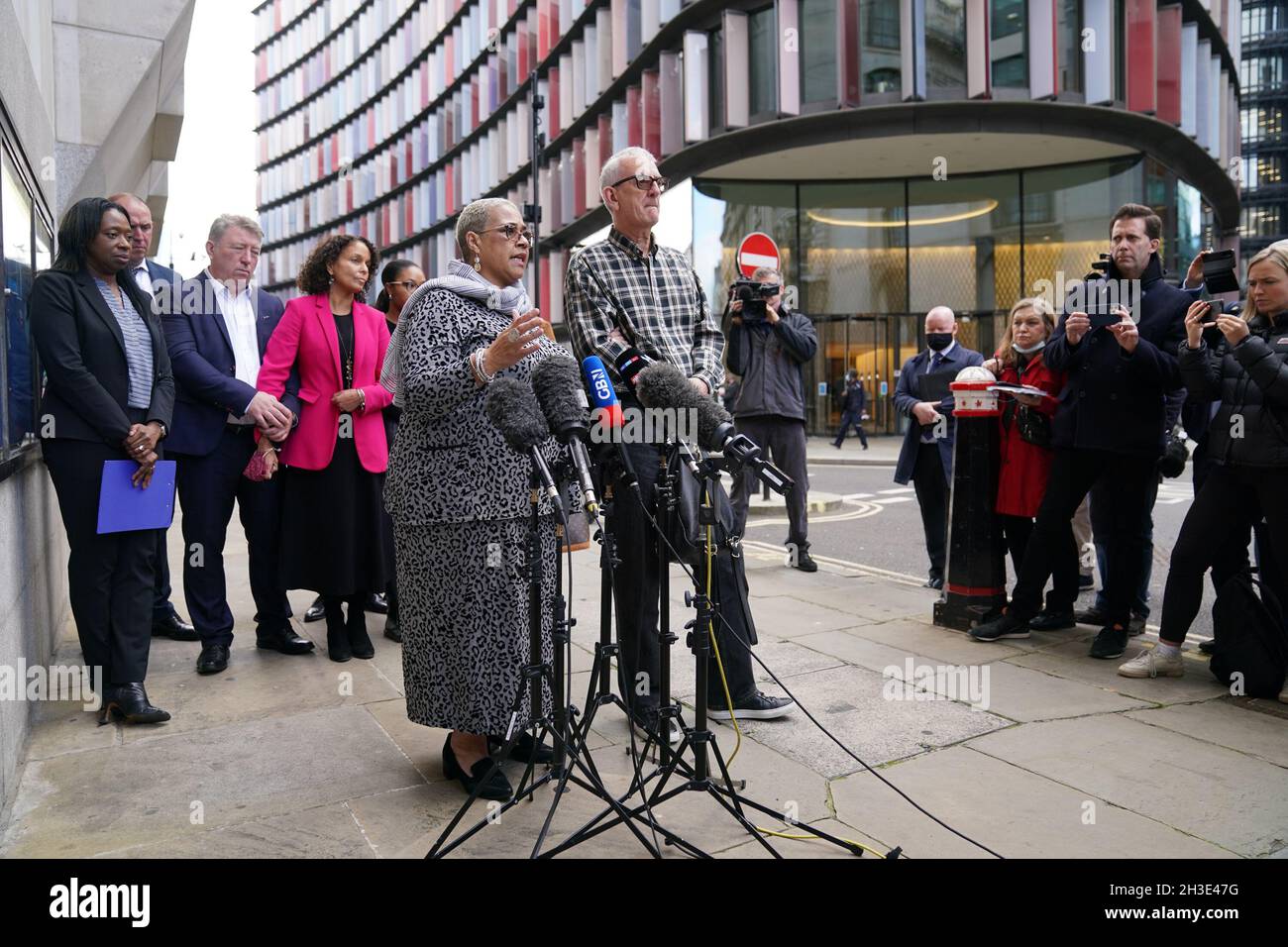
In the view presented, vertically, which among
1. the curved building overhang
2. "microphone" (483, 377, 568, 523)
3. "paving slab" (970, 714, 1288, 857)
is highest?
the curved building overhang

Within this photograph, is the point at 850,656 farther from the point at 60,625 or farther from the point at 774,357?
the point at 60,625

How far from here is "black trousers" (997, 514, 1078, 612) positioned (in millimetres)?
5297

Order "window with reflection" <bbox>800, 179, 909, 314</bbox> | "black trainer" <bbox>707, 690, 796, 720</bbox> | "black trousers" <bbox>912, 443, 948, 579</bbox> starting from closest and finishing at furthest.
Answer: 1. "black trainer" <bbox>707, 690, 796, 720</bbox>
2. "black trousers" <bbox>912, 443, 948, 579</bbox>
3. "window with reflection" <bbox>800, 179, 909, 314</bbox>

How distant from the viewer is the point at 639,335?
3910mm

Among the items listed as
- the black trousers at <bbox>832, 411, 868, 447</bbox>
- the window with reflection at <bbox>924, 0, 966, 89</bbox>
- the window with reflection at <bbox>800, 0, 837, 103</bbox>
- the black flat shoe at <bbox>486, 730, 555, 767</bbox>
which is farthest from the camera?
the black trousers at <bbox>832, 411, 868, 447</bbox>

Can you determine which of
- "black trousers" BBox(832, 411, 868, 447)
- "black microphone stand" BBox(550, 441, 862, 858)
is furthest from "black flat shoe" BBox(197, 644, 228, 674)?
"black trousers" BBox(832, 411, 868, 447)

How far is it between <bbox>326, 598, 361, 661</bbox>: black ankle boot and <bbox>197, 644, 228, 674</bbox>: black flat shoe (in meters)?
0.52

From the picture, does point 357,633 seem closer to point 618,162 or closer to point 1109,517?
point 618,162

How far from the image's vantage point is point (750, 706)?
13.4 feet

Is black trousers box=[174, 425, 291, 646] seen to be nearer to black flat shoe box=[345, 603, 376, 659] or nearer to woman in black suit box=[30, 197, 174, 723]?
black flat shoe box=[345, 603, 376, 659]

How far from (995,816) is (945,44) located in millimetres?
21536

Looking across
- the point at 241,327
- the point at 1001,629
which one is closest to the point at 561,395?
the point at 241,327

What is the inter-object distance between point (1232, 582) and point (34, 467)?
5651 millimetres
